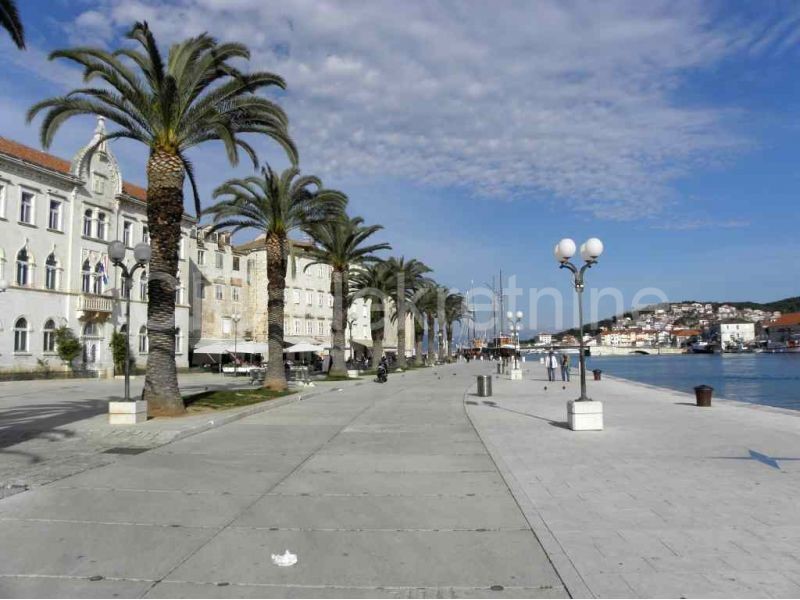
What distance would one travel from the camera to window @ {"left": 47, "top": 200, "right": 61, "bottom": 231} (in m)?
40.3

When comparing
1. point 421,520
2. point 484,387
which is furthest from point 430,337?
point 421,520

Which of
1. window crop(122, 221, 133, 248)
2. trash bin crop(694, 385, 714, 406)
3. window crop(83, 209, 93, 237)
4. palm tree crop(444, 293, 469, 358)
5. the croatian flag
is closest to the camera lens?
trash bin crop(694, 385, 714, 406)

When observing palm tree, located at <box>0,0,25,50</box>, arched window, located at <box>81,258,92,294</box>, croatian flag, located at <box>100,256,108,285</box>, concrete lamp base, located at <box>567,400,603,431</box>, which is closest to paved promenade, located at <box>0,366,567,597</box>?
concrete lamp base, located at <box>567,400,603,431</box>

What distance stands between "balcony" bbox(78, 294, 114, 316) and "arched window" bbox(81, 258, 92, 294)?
0.78 metres

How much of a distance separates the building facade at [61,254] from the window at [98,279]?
68 millimetres

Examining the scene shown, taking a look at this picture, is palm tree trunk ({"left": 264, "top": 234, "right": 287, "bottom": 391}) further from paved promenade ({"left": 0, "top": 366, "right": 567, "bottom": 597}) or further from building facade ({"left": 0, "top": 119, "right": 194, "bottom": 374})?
paved promenade ({"left": 0, "top": 366, "right": 567, "bottom": 597})

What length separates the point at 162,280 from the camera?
16.3 m

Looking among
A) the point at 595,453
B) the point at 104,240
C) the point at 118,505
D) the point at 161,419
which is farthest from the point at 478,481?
the point at 104,240

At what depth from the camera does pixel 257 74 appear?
17.9 metres

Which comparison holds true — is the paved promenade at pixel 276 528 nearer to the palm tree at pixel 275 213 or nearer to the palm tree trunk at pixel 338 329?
the palm tree at pixel 275 213

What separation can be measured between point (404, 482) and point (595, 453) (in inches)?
152

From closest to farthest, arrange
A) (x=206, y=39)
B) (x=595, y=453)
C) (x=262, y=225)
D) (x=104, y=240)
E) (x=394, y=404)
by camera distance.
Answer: (x=595, y=453) → (x=206, y=39) → (x=394, y=404) → (x=262, y=225) → (x=104, y=240)

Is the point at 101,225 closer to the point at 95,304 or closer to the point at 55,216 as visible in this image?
the point at 55,216

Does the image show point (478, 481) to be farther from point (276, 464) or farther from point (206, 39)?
point (206, 39)
